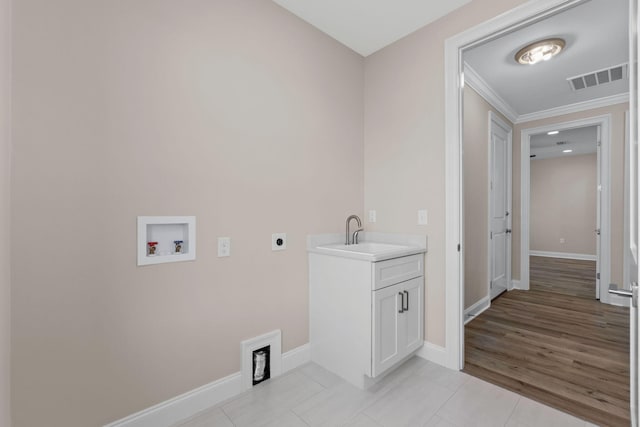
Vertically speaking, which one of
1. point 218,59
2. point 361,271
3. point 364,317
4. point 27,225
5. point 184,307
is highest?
point 218,59

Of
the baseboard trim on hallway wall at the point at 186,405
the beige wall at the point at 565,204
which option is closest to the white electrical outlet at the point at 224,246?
the baseboard trim on hallway wall at the point at 186,405

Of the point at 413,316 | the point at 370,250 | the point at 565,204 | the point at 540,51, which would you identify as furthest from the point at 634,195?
the point at 565,204

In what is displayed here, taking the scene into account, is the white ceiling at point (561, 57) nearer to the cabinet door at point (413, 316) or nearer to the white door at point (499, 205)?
the white door at point (499, 205)

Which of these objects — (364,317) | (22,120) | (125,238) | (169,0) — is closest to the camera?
(22,120)

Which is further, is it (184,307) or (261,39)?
(261,39)

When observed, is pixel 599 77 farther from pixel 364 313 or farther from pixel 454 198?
pixel 364 313

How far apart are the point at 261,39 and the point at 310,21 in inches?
20.9

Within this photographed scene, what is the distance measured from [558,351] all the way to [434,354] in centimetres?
112

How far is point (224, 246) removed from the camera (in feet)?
5.69

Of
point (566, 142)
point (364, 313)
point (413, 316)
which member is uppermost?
point (566, 142)

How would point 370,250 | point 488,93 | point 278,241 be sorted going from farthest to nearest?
point 488,93, point 370,250, point 278,241

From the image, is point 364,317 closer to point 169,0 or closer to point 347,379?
point 347,379

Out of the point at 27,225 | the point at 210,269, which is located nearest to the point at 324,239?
the point at 210,269

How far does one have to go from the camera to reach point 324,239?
2324mm
